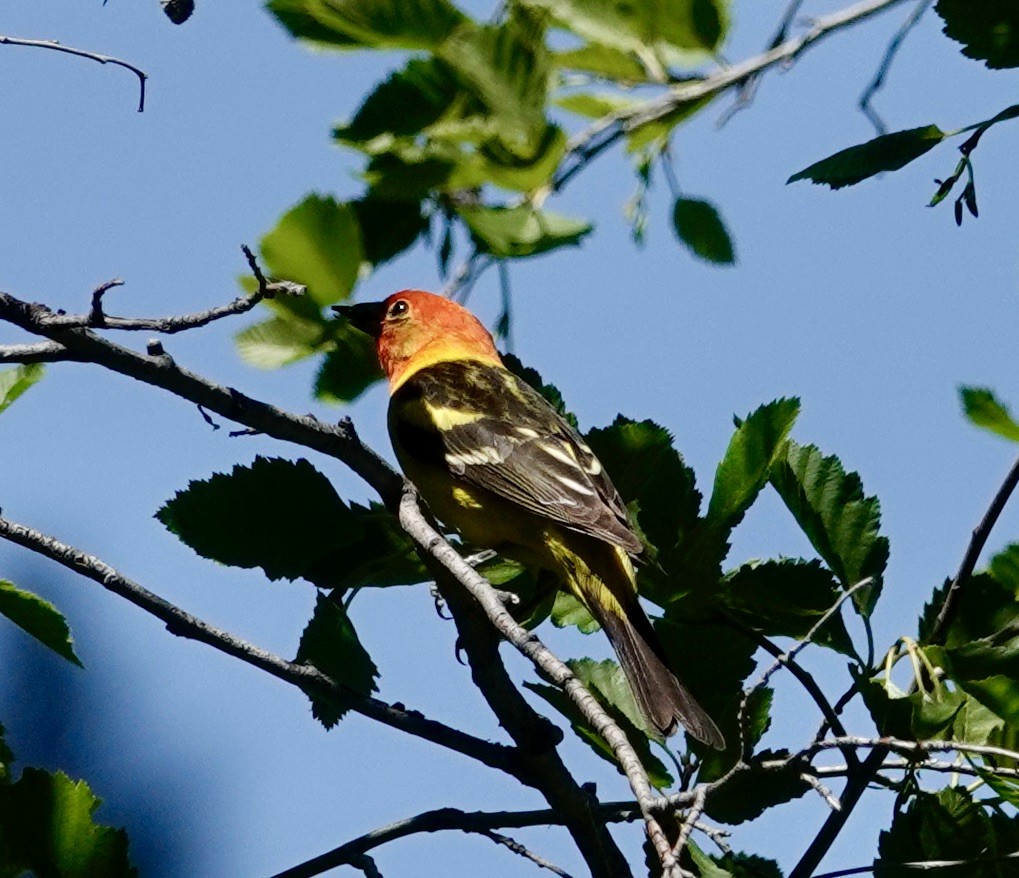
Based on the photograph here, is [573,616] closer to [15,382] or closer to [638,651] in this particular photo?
[638,651]

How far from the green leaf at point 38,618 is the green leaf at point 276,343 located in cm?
57

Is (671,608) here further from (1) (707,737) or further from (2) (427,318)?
(2) (427,318)

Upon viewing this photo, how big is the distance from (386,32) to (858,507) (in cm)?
162

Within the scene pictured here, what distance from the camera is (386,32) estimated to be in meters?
1.48

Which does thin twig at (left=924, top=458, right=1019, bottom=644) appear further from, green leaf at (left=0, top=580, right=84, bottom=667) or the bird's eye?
the bird's eye

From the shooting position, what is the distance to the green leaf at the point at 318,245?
167 cm

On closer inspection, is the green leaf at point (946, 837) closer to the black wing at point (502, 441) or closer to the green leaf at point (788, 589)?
the green leaf at point (788, 589)

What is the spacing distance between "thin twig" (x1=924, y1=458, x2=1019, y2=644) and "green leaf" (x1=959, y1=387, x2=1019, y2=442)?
25 centimetres

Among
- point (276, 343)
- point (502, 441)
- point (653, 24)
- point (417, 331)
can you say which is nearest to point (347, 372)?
point (276, 343)

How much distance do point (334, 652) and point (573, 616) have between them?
0.89 m

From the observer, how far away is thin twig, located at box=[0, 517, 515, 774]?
2506mm

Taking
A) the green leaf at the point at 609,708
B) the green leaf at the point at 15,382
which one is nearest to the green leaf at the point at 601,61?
the green leaf at the point at 609,708

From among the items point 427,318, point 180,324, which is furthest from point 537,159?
point 427,318

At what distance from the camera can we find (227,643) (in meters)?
2.53
